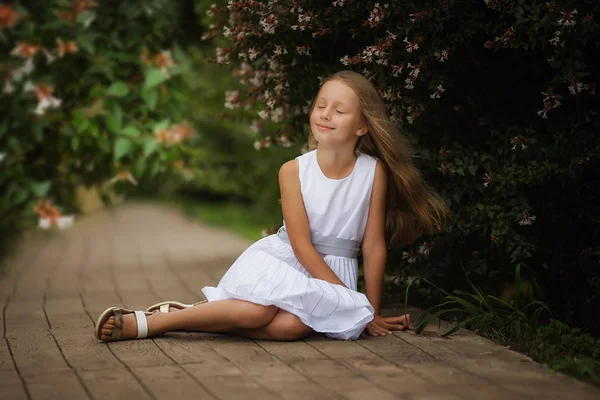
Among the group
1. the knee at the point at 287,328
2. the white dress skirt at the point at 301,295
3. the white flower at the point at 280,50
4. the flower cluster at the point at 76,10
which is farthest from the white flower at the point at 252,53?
the flower cluster at the point at 76,10

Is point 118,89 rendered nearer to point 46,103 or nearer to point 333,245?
point 46,103

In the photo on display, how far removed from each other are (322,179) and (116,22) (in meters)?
3.47

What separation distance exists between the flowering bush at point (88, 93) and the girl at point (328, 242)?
2746mm

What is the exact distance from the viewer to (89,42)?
22.3 feet

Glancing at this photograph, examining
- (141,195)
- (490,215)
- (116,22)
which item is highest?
(116,22)

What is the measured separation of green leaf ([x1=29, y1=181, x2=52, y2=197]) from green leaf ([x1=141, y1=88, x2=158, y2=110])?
3.38 feet

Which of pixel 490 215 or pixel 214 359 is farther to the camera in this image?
pixel 490 215

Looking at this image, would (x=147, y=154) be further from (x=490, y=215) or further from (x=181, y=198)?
(x=181, y=198)

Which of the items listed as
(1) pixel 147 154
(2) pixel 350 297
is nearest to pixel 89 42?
(1) pixel 147 154

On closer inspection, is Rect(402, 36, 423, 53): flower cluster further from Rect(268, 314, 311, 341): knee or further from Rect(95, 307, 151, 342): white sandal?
Rect(95, 307, 151, 342): white sandal

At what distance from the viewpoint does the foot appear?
159 inches

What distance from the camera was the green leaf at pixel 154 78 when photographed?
6898mm

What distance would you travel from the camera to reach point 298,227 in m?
4.26

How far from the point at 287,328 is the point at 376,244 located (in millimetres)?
608
